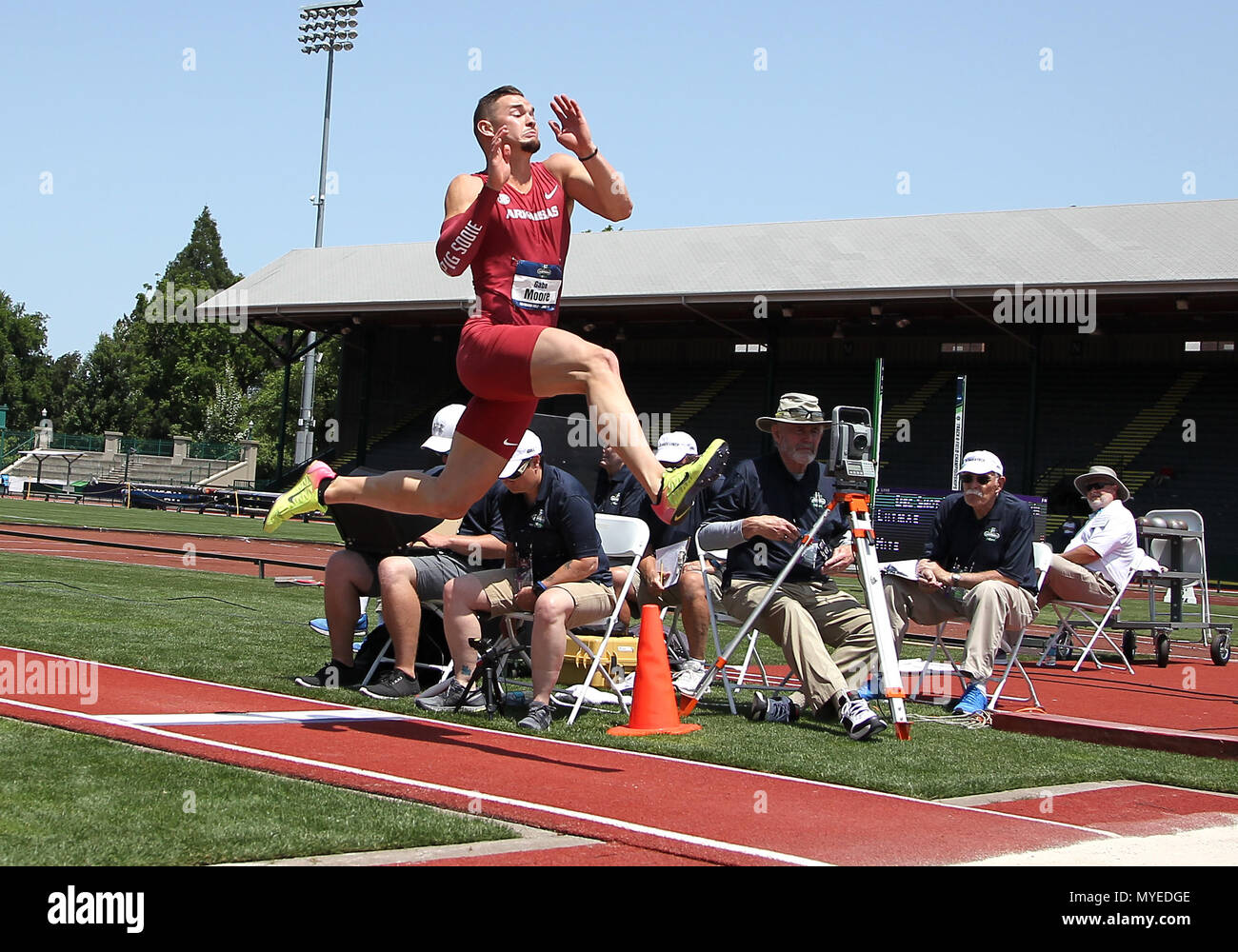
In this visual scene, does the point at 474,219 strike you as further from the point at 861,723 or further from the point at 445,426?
the point at 861,723

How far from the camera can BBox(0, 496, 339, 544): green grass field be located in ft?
98.0

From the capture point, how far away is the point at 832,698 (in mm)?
7336

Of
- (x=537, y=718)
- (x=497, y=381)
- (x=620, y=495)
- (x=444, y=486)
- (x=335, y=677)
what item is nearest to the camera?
(x=497, y=381)

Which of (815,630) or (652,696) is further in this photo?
A: (815,630)

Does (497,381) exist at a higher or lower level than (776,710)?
higher

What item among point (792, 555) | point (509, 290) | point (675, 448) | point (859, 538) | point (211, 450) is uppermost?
→ point (211, 450)

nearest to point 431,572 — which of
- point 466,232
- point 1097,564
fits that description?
point 466,232

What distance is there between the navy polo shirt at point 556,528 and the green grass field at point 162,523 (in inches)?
874

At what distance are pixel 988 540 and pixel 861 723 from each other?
Answer: 7.53 feet

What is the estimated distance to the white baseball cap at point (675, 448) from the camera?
380 inches

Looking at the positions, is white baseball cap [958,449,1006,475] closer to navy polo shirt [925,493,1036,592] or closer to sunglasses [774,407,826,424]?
navy polo shirt [925,493,1036,592]

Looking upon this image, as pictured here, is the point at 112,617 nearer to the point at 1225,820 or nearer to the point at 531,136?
the point at 531,136

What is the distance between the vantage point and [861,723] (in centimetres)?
688

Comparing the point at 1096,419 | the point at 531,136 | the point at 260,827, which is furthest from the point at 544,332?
the point at 1096,419
